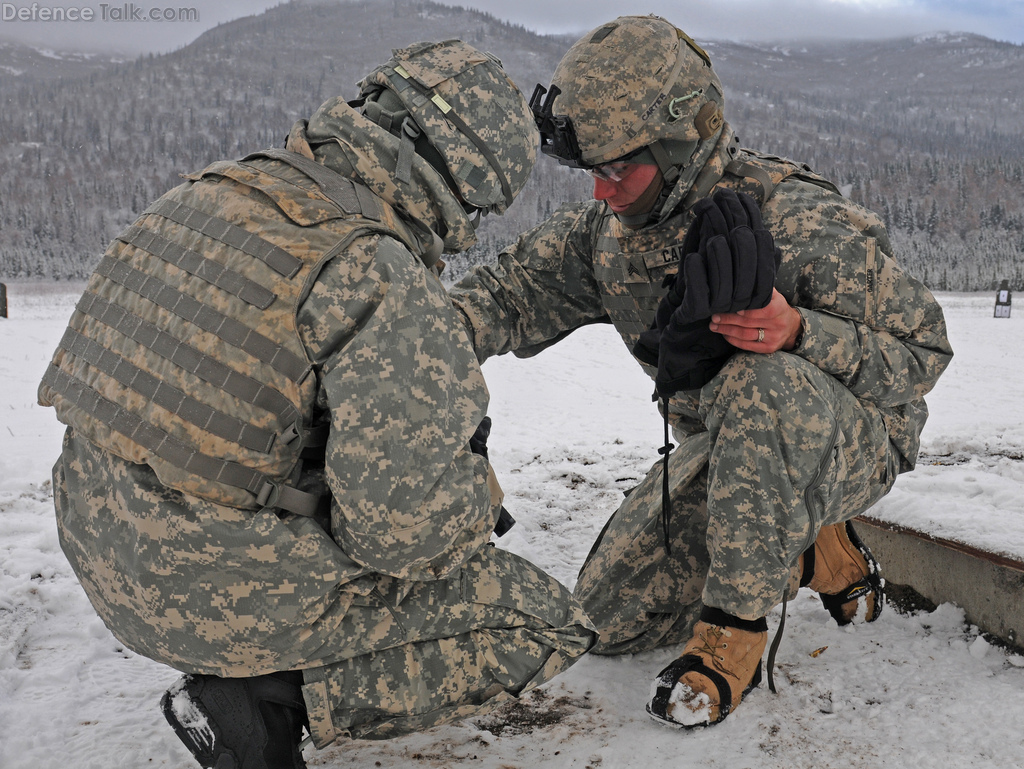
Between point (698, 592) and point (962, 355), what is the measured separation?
7.64 m

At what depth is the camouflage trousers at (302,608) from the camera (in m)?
1.45

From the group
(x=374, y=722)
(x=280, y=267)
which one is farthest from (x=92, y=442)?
(x=374, y=722)

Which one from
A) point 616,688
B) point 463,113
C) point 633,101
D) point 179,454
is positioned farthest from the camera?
point 633,101

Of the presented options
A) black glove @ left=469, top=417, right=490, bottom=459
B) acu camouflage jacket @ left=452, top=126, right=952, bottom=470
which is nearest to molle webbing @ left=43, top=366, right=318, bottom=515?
black glove @ left=469, top=417, right=490, bottom=459

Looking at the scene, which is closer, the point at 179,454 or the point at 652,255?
the point at 179,454

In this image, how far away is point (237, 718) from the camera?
5.17ft

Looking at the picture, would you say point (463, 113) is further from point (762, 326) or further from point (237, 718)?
point (237, 718)

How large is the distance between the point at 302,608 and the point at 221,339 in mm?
545

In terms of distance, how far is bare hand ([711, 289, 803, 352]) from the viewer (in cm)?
189

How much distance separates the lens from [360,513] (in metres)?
1.46

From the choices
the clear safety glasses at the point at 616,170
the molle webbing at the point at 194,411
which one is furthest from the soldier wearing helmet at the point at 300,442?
the clear safety glasses at the point at 616,170

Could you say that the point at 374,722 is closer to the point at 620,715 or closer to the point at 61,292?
the point at 620,715

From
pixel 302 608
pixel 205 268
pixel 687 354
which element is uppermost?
pixel 205 268

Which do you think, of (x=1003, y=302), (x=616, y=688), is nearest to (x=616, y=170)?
(x=616, y=688)
